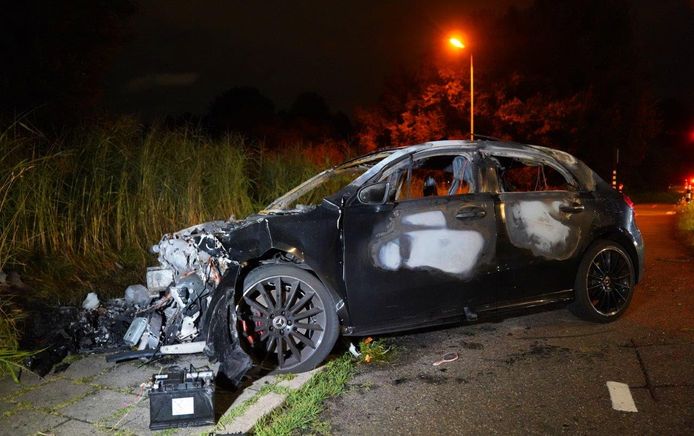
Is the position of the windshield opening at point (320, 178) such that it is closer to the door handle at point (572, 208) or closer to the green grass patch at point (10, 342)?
the door handle at point (572, 208)

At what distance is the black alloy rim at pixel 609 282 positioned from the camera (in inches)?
240

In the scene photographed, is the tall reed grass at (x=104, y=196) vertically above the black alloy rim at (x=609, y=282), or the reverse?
the tall reed grass at (x=104, y=196)

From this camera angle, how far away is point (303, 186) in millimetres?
6223

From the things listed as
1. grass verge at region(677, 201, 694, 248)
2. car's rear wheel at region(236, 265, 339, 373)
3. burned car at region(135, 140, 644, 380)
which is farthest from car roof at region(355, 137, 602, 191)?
grass verge at region(677, 201, 694, 248)

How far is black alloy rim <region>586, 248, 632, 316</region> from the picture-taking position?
6086 millimetres

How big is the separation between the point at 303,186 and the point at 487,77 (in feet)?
96.4

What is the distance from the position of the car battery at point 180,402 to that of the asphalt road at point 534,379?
78cm

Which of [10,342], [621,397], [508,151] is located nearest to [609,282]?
[508,151]

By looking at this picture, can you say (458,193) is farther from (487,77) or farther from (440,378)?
(487,77)

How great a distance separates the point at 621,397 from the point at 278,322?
2524mm

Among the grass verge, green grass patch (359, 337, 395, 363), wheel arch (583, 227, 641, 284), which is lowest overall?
green grass patch (359, 337, 395, 363)

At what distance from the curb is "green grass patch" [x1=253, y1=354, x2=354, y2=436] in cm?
5

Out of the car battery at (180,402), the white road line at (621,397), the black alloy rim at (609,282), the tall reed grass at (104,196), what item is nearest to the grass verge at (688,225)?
the black alloy rim at (609,282)

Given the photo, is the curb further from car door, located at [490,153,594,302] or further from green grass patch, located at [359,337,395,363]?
car door, located at [490,153,594,302]
